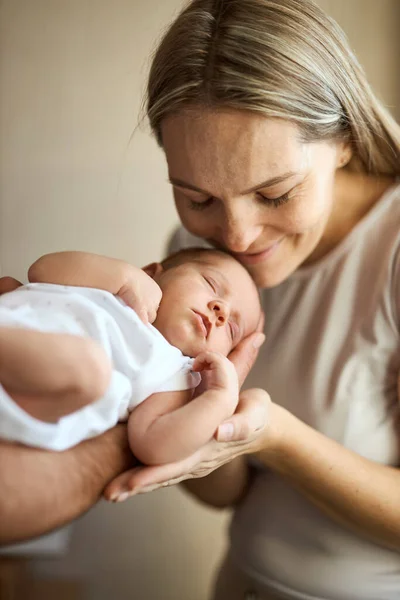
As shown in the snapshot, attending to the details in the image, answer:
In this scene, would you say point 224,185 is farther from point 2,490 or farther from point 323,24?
point 2,490

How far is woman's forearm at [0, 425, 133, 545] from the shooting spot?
664mm

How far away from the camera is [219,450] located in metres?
0.82

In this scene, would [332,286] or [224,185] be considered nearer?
[224,185]

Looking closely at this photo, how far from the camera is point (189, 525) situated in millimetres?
1245

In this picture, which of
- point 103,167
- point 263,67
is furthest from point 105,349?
point 103,167

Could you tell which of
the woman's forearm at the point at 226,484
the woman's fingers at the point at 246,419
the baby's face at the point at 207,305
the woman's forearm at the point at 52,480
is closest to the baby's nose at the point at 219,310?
the baby's face at the point at 207,305

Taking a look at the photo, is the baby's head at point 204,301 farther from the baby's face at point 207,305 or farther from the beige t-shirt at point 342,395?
the beige t-shirt at point 342,395

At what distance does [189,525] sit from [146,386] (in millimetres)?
575

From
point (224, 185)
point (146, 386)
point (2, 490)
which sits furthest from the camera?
point (224, 185)

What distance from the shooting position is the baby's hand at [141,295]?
0.82 meters

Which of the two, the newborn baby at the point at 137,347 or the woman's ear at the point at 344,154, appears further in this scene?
the woman's ear at the point at 344,154

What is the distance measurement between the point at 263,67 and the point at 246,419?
453 mm

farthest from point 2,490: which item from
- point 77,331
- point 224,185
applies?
point 224,185

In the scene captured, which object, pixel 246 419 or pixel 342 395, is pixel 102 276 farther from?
pixel 342 395
